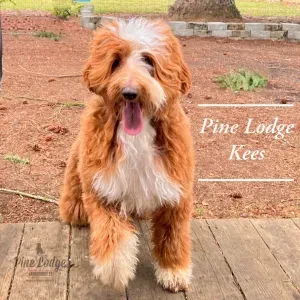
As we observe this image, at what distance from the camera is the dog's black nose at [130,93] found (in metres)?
2.46

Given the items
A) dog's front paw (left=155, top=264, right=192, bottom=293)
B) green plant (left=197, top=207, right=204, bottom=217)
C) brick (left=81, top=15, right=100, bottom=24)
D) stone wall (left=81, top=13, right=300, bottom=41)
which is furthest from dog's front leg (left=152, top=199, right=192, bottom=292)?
brick (left=81, top=15, right=100, bottom=24)

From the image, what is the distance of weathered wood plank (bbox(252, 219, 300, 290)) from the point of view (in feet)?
10.4

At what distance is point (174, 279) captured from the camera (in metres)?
2.90

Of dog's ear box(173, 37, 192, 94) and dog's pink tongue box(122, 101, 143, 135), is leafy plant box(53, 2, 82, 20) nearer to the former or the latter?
dog's ear box(173, 37, 192, 94)

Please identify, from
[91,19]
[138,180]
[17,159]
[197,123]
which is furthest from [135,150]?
[91,19]

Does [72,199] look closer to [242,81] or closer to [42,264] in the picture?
[42,264]

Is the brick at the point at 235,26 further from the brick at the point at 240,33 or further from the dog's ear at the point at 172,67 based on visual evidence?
the dog's ear at the point at 172,67

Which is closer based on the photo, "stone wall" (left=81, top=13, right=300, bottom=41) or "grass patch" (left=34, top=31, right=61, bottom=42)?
"grass patch" (left=34, top=31, right=61, bottom=42)

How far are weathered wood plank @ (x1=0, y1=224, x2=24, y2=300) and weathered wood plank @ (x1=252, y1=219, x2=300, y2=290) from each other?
4.92 feet

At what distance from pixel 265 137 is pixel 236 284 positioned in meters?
3.21

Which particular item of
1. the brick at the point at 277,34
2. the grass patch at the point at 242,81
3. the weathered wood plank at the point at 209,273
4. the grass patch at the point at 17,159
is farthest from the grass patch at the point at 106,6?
the weathered wood plank at the point at 209,273

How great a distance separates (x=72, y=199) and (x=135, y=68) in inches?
49.7

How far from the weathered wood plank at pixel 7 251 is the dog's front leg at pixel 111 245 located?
0.47 meters

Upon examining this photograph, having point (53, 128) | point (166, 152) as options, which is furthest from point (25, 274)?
point (53, 128)
